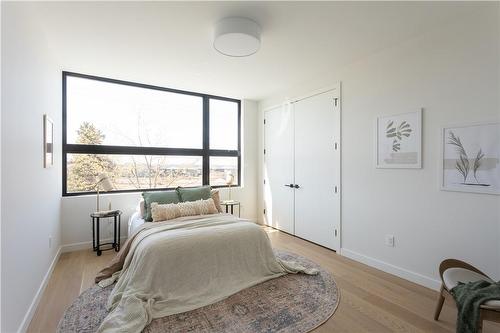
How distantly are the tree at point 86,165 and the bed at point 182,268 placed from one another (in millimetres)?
1553

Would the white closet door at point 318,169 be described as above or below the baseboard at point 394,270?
above

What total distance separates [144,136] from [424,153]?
159 inches

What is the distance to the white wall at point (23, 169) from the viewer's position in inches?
64.9

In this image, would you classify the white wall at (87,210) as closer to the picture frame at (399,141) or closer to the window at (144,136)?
the window at (144,136)

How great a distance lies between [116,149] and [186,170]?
4.02 feet

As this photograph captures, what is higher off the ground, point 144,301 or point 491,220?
point 491,220

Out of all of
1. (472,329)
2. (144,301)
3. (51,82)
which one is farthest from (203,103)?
(472,329)

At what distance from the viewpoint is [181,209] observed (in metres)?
3.32

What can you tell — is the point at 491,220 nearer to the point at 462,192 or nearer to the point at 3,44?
the point at 462,192

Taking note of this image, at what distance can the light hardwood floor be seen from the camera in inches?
78.4

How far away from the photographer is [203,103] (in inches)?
192

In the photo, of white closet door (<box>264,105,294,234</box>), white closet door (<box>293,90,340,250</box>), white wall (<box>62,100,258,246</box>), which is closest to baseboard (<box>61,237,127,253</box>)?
white wall (<box>62,100,258,246</box>)

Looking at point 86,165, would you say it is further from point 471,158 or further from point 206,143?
point 471,158

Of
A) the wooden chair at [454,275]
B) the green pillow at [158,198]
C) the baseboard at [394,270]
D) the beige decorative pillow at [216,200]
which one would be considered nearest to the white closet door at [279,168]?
the baseboard at [394,270]
